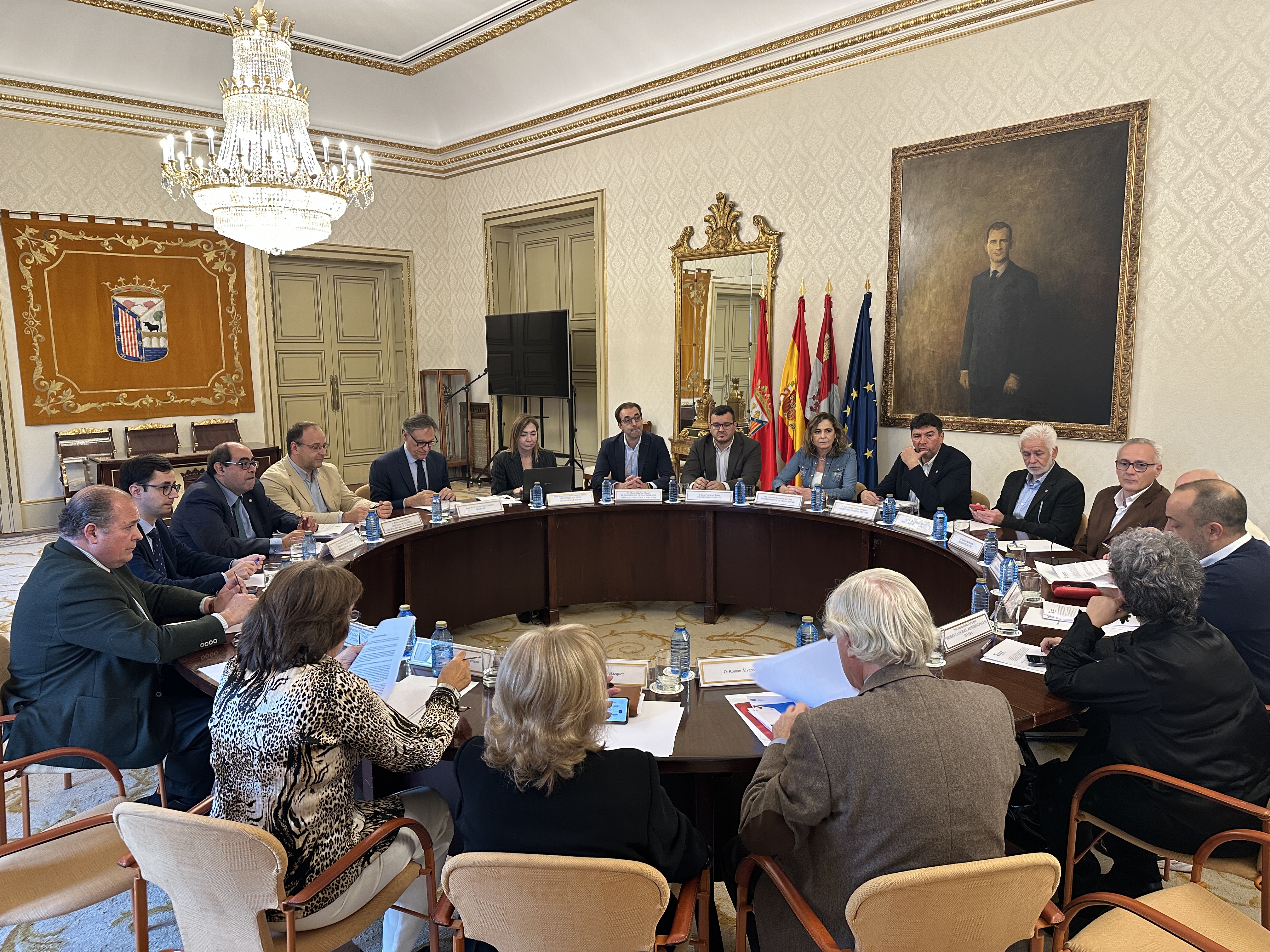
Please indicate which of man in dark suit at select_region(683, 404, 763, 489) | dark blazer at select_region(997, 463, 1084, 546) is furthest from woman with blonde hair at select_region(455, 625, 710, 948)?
man in dark suit at select_region(683, 404, 763, 489)

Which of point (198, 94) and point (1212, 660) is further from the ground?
point (198, 94)

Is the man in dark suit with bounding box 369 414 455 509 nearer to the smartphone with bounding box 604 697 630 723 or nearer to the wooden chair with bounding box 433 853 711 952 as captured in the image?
the smartphone with bounding box 604 697 630 723

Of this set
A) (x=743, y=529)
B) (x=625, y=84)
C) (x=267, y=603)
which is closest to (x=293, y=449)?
(x=743, y=529)

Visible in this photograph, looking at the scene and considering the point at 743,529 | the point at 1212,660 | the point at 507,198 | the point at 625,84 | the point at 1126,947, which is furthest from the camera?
the point at 507,198

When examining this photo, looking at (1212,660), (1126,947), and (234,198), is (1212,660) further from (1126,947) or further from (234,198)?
(234,198)

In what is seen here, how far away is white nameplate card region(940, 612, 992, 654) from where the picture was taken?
2.59 m

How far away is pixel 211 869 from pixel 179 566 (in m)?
2.34

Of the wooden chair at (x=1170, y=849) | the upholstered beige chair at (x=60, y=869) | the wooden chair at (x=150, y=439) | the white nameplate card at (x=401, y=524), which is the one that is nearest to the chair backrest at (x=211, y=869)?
the upholstered beige chair at (x=60, y=869)

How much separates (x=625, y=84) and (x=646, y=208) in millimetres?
1079

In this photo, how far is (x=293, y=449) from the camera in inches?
185

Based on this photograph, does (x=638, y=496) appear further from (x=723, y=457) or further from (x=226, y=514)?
(x=226, y=514)

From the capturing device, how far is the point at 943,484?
188 inches

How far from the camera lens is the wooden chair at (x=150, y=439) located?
7711mm

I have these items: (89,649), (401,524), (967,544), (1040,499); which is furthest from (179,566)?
(1040,499)
